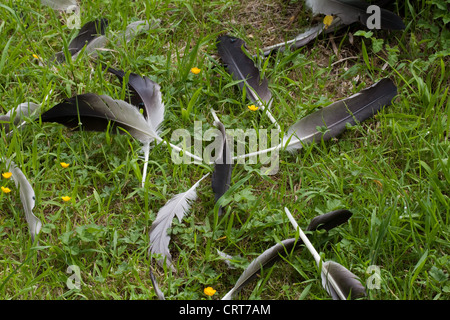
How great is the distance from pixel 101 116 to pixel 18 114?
18.8 inches

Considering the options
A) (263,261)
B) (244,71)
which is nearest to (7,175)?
(263,261)

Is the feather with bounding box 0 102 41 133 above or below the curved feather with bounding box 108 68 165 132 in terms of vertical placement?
below

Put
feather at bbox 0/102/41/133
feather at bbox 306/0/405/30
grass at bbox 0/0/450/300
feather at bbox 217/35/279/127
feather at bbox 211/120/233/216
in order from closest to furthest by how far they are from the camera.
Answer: grass at bbox 0/0/450/300 < feather at bbox 211/120/233/216 < feather at bbox 0/102/41/133 < feather at bbox 217/35/279/127 < feather at bbox 306/0/405/30

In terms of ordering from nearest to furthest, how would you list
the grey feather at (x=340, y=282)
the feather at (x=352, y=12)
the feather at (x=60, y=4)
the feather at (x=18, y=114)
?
the grey feather at (x=340, y=282) < the feather at (x=18, y=114) < the feather at (x=352, y=12) < the feather at (x=60, y=4)

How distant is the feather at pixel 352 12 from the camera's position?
3.05 metres

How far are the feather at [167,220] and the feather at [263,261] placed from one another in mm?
283

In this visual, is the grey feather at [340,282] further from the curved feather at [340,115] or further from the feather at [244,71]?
the feather at [244,71]

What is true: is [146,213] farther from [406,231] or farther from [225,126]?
[406,231]

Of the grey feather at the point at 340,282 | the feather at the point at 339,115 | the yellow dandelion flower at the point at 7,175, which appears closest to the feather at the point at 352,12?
the feather at the point at 339,115

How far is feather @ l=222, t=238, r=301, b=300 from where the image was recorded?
83.3 inches

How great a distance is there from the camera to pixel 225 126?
276 cm

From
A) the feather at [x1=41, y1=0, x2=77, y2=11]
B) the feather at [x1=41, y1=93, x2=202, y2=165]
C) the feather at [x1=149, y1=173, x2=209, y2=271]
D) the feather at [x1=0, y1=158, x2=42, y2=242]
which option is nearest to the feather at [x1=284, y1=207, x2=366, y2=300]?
the feather at [x1=149, y1=173, x2=209, y2=271]

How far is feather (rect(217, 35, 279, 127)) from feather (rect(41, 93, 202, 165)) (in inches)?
20.3

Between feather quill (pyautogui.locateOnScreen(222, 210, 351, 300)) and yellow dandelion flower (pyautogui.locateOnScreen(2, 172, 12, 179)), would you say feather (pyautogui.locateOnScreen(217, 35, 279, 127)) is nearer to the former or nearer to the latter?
feather quill (pyautogui.locateOnScreen(222, 210, 351, 300))
